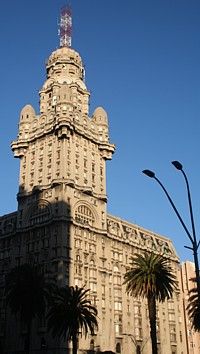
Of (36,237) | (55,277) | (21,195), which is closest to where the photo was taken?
(55,277)

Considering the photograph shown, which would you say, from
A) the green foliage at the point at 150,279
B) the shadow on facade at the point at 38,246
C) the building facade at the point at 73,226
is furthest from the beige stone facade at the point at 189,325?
the green foliage at the point at 150,279

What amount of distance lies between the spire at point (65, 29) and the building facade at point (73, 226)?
893 centimetres

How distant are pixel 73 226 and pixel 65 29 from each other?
196 ft

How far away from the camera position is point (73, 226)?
91438mm

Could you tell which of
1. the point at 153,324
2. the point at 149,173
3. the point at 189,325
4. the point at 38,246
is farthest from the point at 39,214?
the point at 149,173

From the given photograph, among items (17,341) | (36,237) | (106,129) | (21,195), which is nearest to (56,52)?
(106,129)

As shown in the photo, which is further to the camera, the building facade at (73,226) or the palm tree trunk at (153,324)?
the building facade at (73,226)

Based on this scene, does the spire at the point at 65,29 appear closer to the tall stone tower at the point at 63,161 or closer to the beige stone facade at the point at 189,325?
the tall stone tower at the point at 63,161

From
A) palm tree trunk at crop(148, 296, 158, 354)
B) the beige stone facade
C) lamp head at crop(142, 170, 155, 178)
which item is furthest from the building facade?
lamp head at crop(142, 170, 155, 178)

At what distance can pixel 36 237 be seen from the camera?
93875 millimetres

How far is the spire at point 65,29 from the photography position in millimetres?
120938

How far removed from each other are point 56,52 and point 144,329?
73606 millimetres

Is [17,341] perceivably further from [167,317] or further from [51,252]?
[167,317]

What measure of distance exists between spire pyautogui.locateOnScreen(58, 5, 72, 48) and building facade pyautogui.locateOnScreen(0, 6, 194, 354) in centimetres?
893
